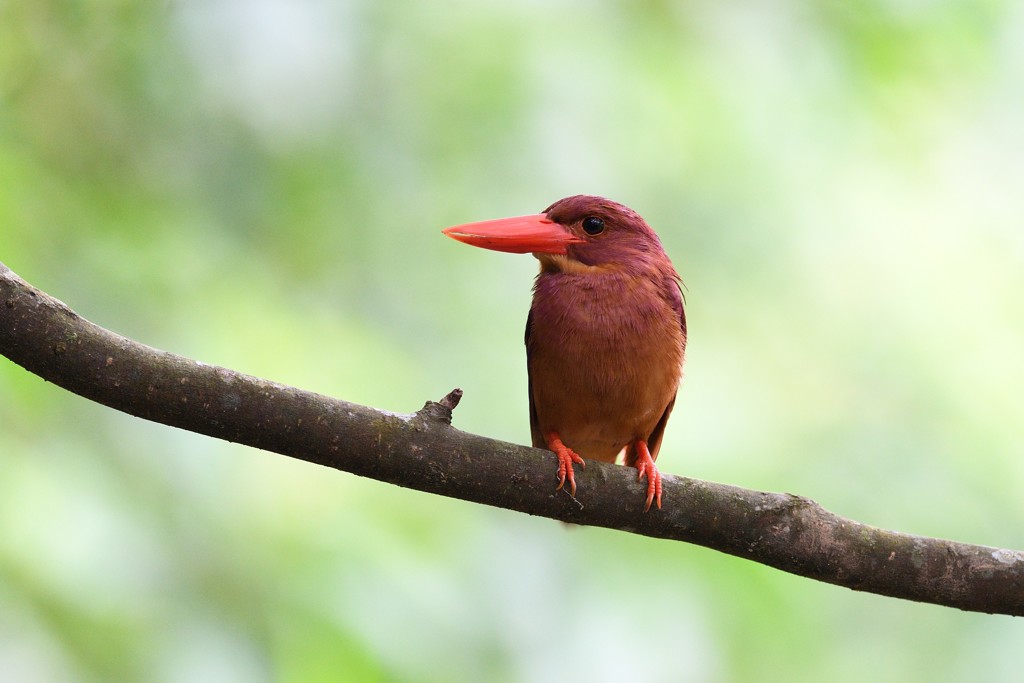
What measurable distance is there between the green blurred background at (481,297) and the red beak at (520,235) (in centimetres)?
83

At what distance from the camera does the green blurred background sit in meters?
2.87

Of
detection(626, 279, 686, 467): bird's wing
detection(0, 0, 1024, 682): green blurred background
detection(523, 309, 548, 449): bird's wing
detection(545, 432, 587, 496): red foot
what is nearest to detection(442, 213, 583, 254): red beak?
detection(523, 309, 548, 449): bird's wing

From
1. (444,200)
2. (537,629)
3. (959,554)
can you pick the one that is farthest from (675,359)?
(444,200)

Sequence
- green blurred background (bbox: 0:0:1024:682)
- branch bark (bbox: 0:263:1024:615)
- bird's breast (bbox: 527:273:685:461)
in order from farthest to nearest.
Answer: green blurred background (bbox: 0:0:1024:682), bird's breast (bbox: 527:273:685:461), branch bark (bbox: 0:263:1024:615)

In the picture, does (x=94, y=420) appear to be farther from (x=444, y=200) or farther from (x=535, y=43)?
(x=535, y=43)

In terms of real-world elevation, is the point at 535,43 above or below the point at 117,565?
above

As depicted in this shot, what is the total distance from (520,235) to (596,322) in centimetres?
31

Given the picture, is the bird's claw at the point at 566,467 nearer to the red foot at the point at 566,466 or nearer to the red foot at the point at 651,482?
the red foot at the point at 566,466

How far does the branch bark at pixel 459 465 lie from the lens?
179 cm

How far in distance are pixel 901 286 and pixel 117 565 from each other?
10.1 feet

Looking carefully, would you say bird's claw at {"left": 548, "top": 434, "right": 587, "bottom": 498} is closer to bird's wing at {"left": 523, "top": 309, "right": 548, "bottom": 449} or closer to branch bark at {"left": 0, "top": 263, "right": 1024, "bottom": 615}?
branch bark at {"left": 0, "top": 263, "right": 1024, "bottom": 615}

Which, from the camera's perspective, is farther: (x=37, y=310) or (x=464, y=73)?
(x=464, y=73)

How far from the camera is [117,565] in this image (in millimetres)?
2688

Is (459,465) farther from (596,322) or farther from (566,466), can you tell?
(596,322)
